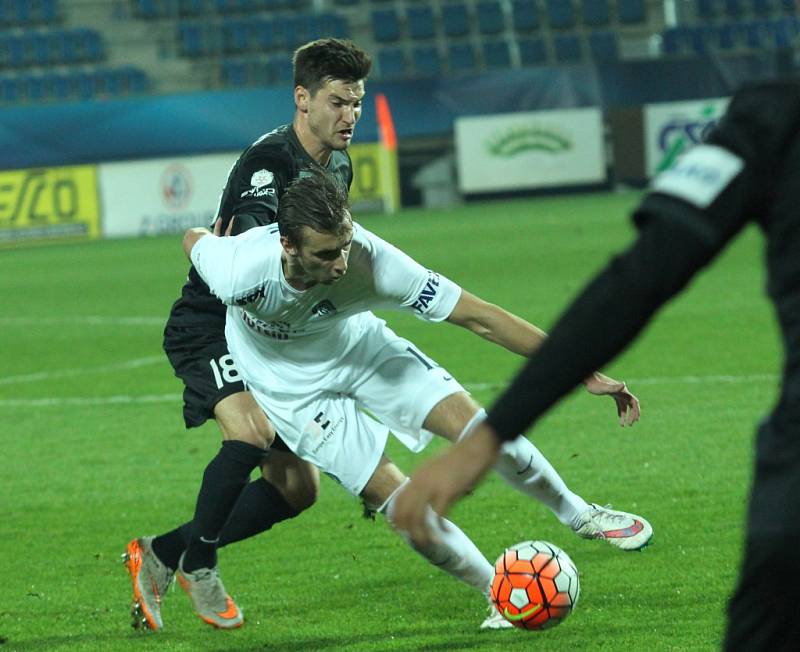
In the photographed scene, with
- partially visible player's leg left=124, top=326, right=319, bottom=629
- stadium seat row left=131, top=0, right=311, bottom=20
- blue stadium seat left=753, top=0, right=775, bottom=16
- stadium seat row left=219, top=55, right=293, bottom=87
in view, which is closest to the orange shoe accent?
partially visible player's leg left=124, top=326, right=319, bottom=629

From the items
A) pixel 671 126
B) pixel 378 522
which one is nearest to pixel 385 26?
pixel 671 126

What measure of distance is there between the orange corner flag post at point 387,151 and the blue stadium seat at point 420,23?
411 cm

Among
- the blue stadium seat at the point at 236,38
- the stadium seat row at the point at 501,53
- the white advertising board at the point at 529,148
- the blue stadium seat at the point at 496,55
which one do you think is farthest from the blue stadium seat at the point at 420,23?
the white advertising board at the point at 529,148

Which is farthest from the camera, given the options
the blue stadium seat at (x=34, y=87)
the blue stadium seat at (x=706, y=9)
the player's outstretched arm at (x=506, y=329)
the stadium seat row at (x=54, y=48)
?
the blue stadium seat at (x=706, y=9)

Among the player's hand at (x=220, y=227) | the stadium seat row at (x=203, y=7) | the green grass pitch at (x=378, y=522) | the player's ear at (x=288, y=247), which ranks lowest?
the green grass pitch at (x=378, y=522)

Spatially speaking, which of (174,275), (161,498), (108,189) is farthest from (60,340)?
(108,189)

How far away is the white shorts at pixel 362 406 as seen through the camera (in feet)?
14.2

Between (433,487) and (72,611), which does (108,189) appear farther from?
(433,487)

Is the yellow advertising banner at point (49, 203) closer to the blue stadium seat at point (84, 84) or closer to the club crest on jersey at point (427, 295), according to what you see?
the blue stadium seat at point (84, 84)

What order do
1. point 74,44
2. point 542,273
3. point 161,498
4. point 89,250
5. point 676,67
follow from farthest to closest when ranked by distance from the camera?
point 74,44, point 676,67, point 89,250, point 542,273, point 161,498

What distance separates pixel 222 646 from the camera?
4453mm

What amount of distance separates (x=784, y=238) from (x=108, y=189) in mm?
24028

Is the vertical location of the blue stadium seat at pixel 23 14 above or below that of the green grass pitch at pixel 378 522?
above

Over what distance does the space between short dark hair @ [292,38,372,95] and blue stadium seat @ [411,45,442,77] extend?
25.0m
